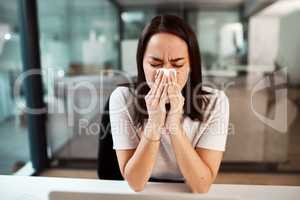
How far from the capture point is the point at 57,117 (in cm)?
204

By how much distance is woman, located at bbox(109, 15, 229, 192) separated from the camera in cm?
61

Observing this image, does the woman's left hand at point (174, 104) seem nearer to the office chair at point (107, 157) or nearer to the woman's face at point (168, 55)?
the woman's face at point (168, 55)

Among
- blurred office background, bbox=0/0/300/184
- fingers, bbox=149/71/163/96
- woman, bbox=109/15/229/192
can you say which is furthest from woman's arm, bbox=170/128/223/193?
blurred office background, bbox=0/0/300/184

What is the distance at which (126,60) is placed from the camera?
1.67 m

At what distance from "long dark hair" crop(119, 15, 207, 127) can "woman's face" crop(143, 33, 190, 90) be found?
0.04 ft

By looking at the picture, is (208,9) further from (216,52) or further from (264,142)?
(264,142)

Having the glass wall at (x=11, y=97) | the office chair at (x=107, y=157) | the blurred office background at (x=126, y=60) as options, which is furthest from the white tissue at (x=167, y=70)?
the glass wall at (x=11, y=97)

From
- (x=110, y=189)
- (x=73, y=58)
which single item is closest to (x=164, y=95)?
(x=110, y=189)

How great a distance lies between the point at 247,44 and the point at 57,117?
1.54 metres

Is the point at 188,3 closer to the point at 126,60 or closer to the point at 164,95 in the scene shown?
the point at 126,60

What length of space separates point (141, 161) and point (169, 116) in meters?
0.12

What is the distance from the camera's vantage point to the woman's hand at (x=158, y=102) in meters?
0.59

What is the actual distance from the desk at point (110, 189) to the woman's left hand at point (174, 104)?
16cm

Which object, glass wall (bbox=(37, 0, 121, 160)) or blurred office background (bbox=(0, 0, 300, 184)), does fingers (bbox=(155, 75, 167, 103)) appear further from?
glass wall (bbox=(37, 0, 121, 160))
